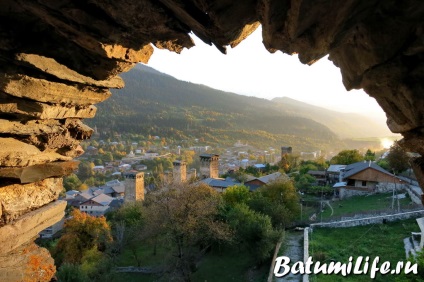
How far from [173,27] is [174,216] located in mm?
15476

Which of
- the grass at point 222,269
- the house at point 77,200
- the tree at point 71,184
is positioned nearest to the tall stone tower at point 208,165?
the house at point 77,200

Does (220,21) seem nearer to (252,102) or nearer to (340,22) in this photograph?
(340,22)

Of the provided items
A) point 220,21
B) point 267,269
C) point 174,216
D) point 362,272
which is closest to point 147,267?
point 174,216

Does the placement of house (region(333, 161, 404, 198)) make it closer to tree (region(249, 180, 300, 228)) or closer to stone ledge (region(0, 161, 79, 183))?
tree (region(249, 180, 300, 228))

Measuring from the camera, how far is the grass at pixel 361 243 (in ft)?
42.5

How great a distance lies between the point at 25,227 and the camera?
5965 mm

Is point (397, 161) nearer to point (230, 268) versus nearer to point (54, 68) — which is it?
point (230, 268)

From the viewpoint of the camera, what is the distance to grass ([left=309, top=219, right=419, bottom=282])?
13.0 metres

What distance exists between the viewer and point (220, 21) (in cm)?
352

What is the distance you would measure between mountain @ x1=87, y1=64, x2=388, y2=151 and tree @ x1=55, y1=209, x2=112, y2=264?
299 feet

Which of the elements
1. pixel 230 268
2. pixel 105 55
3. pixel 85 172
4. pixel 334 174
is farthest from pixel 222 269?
pixel 85 172

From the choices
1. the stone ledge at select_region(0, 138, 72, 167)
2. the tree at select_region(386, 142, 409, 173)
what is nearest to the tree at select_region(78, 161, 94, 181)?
the tree at select_region(386, 142, 409, 173)

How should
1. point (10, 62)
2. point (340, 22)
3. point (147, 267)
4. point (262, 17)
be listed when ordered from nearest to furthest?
point (340, 22)
point (262, 17)
point (10, 62)
point (147, 267)

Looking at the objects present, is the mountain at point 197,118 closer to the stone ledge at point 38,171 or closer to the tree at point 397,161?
the tree at point 397,161
